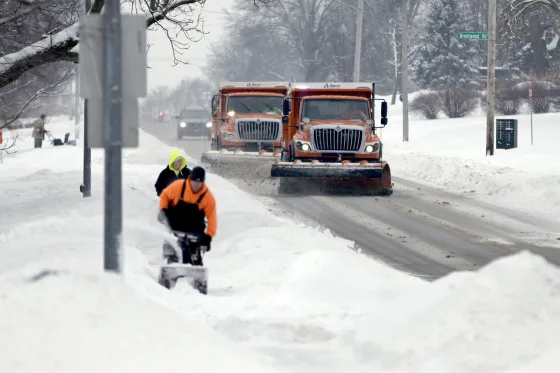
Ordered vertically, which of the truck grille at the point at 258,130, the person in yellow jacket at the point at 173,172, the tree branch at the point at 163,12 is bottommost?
the person in yellow jacket at the point at 173,172

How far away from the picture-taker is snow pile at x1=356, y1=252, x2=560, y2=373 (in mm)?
7066

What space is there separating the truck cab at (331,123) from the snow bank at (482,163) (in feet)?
7.93

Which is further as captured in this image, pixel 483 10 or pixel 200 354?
pixel 483 10

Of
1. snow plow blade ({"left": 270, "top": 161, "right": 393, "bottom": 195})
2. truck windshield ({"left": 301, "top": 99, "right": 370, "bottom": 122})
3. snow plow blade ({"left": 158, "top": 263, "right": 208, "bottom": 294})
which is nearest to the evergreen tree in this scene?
truck windshield ({"left": 301, "top": 99, "right": 370, "bottom": 122})

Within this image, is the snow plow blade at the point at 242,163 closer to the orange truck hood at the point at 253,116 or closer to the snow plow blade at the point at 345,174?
the orange truck hood at the point at 253,116

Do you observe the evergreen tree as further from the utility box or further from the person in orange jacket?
the person in orange jacket

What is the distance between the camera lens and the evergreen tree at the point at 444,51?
2901 inches

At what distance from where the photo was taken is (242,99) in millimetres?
30031

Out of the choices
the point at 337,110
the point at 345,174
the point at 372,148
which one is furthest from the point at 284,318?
the point at 337,110

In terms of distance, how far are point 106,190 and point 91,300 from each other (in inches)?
53.0

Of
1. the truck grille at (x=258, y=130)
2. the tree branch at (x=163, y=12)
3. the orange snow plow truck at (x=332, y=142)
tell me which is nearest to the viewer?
the tree branch at (x=163, y=12)

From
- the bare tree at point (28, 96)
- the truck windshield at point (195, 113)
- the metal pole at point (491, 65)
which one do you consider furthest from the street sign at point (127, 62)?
the truck windshield at point (195, 113)

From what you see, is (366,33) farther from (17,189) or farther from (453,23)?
(17,189)

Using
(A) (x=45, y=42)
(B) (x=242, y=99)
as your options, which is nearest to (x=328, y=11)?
(B) (x=242, y=99)
